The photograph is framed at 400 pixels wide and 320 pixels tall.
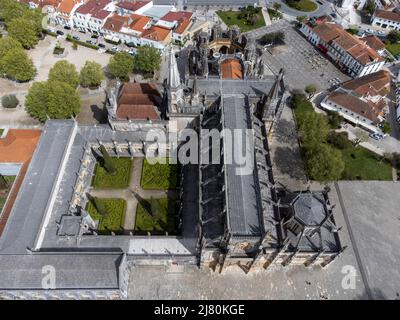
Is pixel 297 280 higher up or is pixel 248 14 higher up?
pixel 248 14

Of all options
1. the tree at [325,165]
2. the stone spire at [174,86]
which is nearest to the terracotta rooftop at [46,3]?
the stone spire at [174,86]

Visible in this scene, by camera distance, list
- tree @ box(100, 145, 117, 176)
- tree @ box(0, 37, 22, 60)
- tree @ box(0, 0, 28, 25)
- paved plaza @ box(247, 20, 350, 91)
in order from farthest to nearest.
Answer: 1. tree @ box(0, 0, 28, 25)
2. paved plaza @ box(247, 20, 350, 91)
3. tree @ box(0, 37, 22, 60)
4. tree @ box(100, 145, 117, 176)

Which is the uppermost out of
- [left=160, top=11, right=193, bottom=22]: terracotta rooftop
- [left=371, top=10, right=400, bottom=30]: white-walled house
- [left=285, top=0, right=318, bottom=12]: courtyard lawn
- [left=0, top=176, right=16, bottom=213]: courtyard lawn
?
[left=371, top=10, right=400, bottom=30]: white-walled house

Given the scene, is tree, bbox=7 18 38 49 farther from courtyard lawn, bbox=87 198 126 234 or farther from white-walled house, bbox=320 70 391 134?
white-walled house, bbox=320 70 391 134

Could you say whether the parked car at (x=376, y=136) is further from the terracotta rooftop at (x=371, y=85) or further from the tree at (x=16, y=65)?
the tree at (x=16, y=65)

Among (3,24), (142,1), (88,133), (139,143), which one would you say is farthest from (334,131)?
(3,24)

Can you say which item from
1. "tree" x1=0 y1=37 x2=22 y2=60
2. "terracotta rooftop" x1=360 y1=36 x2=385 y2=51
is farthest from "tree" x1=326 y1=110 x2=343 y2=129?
"tree" x1=0 y1=37 x2=22 y2=60

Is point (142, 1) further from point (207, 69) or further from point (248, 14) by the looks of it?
point (207, 69)
